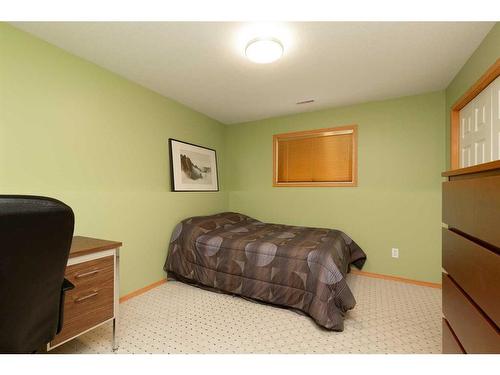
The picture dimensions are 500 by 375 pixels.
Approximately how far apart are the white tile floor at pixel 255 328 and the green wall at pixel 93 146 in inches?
22.8

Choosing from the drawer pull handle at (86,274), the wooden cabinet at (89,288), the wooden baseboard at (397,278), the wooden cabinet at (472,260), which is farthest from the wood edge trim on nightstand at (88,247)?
the wooden baseboard at (397,278)

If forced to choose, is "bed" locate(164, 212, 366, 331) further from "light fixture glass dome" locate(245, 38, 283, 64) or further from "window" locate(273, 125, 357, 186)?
"light fixture glass dome" locate(245, 38, 283, 64)

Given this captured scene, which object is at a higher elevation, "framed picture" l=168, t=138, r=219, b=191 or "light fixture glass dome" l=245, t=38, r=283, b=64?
"light fixture glass dome" l=245, t=38, r=283, b=64

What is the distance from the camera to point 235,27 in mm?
1649

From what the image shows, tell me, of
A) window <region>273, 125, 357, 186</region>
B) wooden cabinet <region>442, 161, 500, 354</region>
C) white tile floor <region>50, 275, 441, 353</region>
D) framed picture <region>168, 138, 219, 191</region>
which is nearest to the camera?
wooden cabinet <region>442, 161, 500, 354</region>

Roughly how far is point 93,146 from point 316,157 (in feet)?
8.76

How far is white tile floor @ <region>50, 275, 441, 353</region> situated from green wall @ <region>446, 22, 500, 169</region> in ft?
5.37

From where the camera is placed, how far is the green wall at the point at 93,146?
169cm

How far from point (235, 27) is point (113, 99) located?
141 centimetres

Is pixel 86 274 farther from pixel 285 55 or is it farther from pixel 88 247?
pixel 285 55

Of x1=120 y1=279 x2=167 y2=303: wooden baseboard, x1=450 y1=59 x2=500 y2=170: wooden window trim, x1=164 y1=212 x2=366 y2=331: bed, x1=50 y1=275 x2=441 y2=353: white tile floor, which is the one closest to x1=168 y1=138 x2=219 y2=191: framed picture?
x1=164 y1=212 x2=366 y2=331: bed

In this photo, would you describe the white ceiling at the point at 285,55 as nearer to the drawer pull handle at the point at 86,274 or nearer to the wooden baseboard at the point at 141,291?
the drawer pull handle at the point at 86,274

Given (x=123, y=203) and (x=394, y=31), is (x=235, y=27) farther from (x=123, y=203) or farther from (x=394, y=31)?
(x=123, y=203)

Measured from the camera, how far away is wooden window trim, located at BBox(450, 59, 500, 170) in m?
1.70
